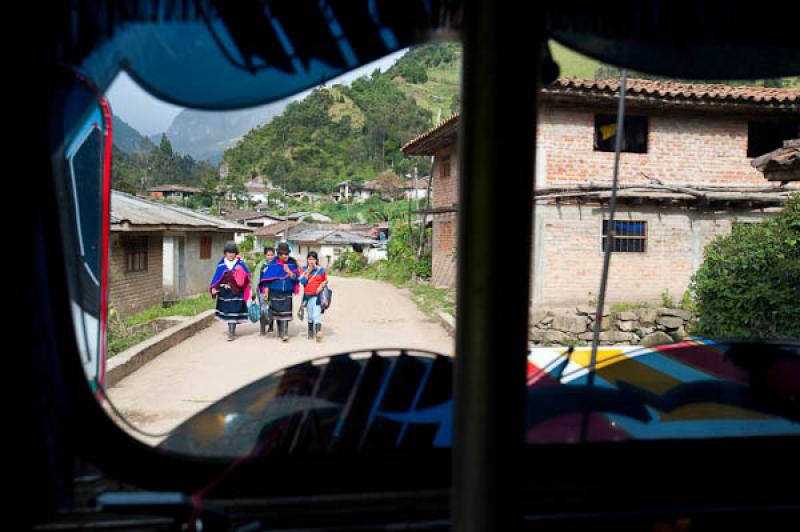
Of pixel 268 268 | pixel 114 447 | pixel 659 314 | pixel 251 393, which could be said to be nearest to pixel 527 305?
pixel 251 393

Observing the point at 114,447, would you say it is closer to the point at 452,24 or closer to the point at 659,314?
the point at 452,24

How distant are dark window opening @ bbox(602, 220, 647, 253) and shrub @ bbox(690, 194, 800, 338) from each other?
1428mm

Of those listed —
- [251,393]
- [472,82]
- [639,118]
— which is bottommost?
[251,393]

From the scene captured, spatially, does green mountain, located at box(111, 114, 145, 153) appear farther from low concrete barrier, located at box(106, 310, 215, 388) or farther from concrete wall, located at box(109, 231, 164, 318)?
concrete wall, located at box(109, 231, 164, 318)

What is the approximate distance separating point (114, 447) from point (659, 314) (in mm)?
8163

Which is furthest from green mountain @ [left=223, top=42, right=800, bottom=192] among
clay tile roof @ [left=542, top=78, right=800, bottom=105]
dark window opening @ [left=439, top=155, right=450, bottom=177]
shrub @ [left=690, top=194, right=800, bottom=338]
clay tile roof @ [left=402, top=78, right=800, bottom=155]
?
shrub @ [left=690, top=194, right=800, bottom=338]

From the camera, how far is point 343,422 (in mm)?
1653

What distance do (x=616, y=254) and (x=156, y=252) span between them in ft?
27.4

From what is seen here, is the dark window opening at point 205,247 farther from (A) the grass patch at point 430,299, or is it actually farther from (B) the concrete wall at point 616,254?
(B) the concrete wall at point 616,254

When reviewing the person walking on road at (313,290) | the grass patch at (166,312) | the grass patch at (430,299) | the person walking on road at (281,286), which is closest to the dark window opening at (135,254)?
the grass patch at (166,312)

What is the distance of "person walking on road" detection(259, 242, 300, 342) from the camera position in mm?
6406

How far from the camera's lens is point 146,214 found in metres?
7.61

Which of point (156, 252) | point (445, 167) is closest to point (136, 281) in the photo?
point (156, 252)

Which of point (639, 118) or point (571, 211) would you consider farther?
point (571, 211)
